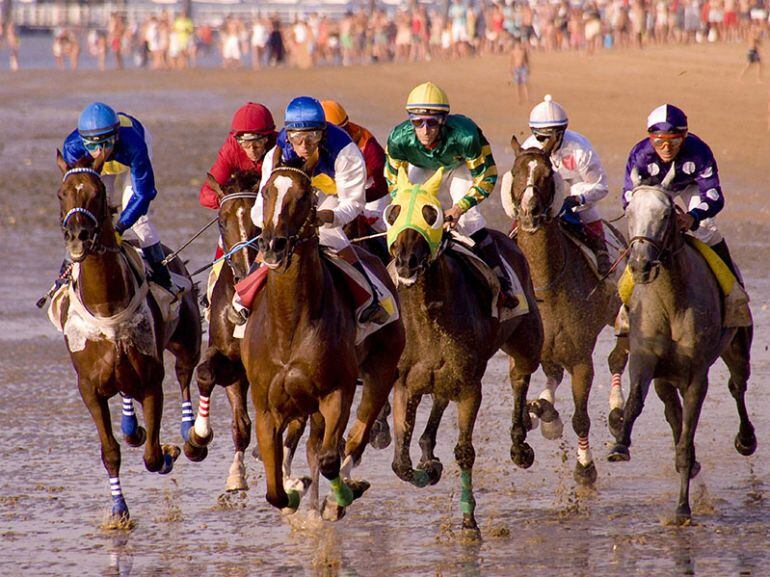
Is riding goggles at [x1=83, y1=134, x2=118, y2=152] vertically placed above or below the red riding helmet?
below

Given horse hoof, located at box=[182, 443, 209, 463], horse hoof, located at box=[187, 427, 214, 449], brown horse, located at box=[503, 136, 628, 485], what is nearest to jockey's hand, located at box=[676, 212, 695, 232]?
brown horse, located at box=[503, 136, 628, 485]

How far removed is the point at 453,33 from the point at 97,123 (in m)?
52.6

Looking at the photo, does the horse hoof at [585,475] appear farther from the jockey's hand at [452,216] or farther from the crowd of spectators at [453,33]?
the crowd of spectators at [453,33]

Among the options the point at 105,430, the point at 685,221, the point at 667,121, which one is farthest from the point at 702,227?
the point at 105,430

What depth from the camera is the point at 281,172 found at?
9.24 meters

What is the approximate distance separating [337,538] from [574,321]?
303 centimetres

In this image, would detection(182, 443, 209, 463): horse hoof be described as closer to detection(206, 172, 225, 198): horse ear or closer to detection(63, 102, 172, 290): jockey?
detection(63, 102, 172, 290): jockey

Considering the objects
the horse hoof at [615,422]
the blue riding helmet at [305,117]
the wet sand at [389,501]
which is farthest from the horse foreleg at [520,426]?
the blue riding helmet at [305,117]

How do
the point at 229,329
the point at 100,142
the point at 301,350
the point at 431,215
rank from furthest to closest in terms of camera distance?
the point at 100,142
the point at 229,329
the point at 431,215
the point at 301,350

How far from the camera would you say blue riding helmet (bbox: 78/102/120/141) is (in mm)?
11000

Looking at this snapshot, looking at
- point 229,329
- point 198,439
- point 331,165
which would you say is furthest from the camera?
point 198,439

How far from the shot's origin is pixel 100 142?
11102 millimetres

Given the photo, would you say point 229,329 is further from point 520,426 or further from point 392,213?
point 520,426

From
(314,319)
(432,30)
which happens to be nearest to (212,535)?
(314,319)
